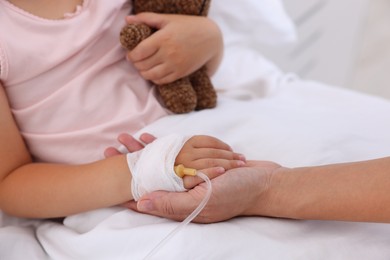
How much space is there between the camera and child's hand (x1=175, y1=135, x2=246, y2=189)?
71 cm

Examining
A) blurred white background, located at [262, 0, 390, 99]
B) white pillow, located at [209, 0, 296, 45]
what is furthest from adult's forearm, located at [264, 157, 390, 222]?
blurred white background, located at [262, 0, 390, 99]

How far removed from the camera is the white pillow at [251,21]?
126 cm

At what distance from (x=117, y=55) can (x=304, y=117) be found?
39cm

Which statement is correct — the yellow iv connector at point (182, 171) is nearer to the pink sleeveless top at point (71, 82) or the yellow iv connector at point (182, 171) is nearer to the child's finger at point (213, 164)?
the child's finger at point (213, 164)

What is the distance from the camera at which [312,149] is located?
32.9 inches

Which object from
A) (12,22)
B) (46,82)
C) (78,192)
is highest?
(12,22)

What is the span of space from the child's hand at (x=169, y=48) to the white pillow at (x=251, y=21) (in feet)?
1.10

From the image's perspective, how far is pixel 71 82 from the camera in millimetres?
866

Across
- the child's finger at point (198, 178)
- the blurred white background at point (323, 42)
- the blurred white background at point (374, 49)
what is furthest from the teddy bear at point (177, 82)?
the blurred white background at point (374, 49)

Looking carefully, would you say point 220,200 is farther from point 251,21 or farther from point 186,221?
point 251,21

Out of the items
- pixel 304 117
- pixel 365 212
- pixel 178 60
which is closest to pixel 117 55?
pixel 178 60

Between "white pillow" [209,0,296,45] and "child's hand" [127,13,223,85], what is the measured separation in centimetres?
33

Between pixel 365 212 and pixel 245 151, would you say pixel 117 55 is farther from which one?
pixel 365 212

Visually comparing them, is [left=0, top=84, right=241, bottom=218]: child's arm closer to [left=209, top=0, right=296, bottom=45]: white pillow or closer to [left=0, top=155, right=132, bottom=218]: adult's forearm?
[left=0, top=155, right=132, bottom=218]: adult's forearm
